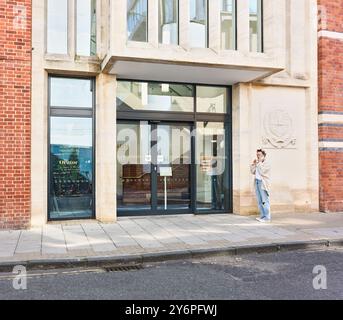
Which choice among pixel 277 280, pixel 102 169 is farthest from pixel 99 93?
pixel 277 280

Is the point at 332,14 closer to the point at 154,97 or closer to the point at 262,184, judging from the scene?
the point at 262,184

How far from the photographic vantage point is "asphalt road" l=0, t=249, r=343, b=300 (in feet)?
17.0

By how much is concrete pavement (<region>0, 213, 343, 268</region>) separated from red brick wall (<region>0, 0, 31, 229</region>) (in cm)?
64

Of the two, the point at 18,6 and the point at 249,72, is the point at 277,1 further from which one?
the point at 18,6

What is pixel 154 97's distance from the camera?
1112 centimetres

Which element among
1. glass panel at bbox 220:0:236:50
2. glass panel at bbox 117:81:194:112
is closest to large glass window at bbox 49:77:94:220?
glass panel at bbox 117:81:194:112

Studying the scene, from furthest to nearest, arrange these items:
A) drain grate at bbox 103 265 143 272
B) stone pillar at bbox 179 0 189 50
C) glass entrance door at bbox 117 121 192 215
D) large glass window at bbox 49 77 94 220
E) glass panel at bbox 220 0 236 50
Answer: glass entrance door at bbox 117 121 192 215 → glass panel at bbox 220 0 236 50 → large glass window at bbox 49 77 94 220 → stone pillar at bbox 179 0 189 50 → drain grate at bbox 103 265 143 272

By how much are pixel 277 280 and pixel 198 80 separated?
6566 millimetres

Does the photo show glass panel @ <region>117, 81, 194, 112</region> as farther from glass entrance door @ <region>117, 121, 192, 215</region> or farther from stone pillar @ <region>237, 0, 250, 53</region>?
stone pillar @ <region>237, 0, 250, 53</region>

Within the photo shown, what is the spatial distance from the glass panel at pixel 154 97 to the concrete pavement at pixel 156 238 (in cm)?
287

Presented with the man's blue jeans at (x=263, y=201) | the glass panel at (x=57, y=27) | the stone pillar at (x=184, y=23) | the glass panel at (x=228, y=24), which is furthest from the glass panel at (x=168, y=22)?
the man's blue jeans at (x=263, y=201)

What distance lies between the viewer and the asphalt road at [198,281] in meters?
5.19

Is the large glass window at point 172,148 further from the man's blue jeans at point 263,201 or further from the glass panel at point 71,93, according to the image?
the man's blue jeans at point 263,201
